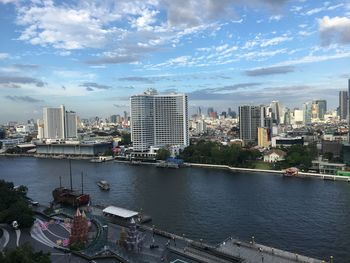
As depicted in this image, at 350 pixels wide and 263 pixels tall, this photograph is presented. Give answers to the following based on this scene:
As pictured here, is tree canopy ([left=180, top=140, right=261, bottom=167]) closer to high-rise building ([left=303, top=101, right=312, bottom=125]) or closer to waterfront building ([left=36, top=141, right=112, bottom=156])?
waterfront building ([left=36, top=141, right=112, bottom=156])

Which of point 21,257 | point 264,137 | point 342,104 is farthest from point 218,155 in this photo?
point 342,104

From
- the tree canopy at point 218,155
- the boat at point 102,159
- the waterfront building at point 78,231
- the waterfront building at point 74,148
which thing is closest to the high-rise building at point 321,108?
the waterfront building at point 74,148

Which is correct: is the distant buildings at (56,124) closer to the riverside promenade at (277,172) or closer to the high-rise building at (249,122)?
the high-rise building at (249,122)

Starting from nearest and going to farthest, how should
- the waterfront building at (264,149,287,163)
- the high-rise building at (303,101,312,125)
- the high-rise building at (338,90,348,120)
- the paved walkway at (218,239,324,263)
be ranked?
the paved walkway at (218,239,324,263)
the waterfront building at (264,149,287,163)
the high-rise building at (338,90,348,120)
the high-rise building at (303,101,312,125)

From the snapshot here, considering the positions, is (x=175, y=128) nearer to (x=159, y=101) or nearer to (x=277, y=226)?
(x=159, y=101)

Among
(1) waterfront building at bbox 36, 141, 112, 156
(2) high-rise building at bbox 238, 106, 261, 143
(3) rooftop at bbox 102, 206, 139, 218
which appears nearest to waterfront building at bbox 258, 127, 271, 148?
(2) high-rise building at bbox 238, 106, 261, 143

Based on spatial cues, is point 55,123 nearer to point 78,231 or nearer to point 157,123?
point 157,123

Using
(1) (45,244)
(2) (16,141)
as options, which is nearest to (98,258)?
(1) (45,244)
